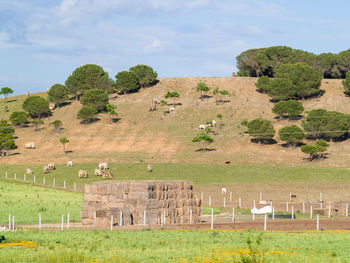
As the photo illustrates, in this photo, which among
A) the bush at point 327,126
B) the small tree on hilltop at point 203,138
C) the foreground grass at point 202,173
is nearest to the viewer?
the foreground grass at point 202,173

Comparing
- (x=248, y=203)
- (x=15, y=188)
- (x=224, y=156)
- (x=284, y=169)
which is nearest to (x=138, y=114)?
(x=224, y=156)

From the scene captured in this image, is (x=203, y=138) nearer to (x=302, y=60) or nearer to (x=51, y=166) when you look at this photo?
(x=51, y=166)

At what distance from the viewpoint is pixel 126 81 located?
151 metres

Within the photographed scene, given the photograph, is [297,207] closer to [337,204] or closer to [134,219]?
[337,204]

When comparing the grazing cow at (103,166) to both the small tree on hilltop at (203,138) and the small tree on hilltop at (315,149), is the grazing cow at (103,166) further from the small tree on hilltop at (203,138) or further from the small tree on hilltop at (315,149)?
the small tree on hilltop at (315,149)

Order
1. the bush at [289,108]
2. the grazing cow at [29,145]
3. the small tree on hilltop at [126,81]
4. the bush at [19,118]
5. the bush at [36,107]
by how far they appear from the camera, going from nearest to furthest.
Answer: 1. the grazing cow at [29,145]
2. the bush at [289,108]
3. the bush at [19,118]
4. the bush at [36,107]
5. the small tree on hilltop at [126,81]

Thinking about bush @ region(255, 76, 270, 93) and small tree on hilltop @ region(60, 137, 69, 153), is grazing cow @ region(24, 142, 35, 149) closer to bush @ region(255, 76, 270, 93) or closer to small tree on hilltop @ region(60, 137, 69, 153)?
small tree on hilltop @ region(60, 137, 69, 153)

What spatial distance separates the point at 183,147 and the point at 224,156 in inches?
420

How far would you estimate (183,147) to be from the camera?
11188 centimetres

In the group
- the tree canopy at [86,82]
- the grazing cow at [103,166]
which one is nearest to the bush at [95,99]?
the tree canopy at [86,82]

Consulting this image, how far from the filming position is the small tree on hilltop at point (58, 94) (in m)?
146

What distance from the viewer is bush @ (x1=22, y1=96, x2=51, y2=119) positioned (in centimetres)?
13512

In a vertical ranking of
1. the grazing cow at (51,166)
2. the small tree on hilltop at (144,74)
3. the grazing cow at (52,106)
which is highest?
the small tree on hilltop at (144,74)

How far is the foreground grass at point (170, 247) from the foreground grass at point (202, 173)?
159 feet
